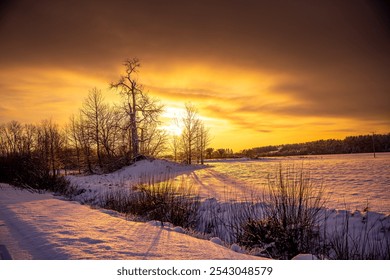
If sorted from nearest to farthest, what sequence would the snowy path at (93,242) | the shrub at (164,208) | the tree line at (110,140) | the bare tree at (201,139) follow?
the snowy path at (93,242) → the shrub at (164,208) → the tree line at (110,140) → the bare tree at (201,139)

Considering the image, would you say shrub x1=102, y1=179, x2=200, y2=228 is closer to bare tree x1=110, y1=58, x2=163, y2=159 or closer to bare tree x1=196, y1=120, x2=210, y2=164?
bare tree x1=110, y1=58, x2=163, y2=159

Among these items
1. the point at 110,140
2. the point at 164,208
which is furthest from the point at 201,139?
the point at 164,208

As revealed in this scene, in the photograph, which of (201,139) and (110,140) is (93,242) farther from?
(201,139)

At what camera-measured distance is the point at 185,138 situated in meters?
27.5

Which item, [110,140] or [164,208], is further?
[110,140]

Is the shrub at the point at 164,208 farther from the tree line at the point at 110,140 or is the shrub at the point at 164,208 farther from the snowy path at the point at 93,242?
the tree line at the point at 110,140

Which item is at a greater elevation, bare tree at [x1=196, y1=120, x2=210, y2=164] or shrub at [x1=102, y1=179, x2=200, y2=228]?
bare tree at [x1=196, y1=120, x2=210, y2=164]

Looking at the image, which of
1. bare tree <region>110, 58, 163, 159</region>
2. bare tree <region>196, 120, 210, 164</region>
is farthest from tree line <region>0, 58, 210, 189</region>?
bare tree <region>196, 120, 210, 164</region>

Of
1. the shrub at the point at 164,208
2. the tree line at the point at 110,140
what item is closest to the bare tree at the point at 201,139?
the tree line at the point at 110,140

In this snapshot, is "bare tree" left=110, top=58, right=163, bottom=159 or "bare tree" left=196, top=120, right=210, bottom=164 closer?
"bare tree" left=110, top=58, right=163, bottom=159

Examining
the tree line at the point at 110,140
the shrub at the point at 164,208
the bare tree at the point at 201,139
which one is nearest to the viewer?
the shrub at the point at 164,208

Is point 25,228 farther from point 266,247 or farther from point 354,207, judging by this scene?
point 354,207

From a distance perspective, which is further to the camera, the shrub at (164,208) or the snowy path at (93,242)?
the shrub at (164,208)
